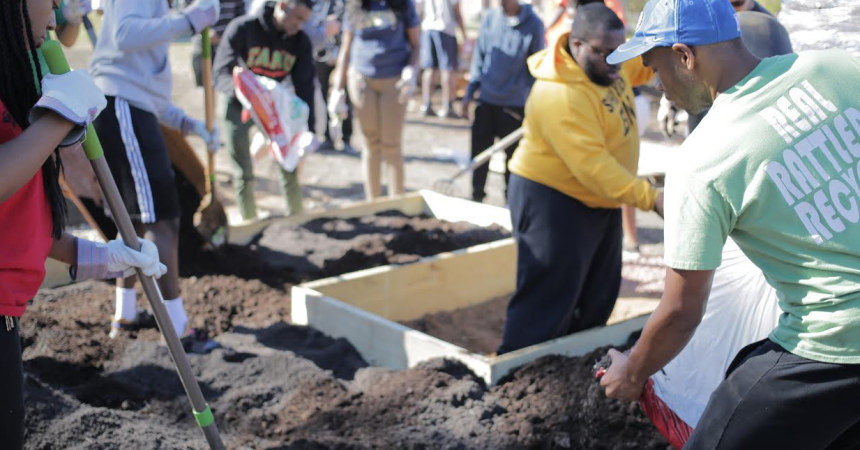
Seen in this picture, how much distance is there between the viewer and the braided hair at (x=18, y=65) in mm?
2312

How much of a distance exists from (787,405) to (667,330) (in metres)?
0.35

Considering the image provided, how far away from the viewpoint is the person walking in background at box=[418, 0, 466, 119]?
485 inches

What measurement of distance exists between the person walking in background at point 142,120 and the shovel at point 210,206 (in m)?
1.04

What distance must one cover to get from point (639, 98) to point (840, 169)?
4723 millimetres

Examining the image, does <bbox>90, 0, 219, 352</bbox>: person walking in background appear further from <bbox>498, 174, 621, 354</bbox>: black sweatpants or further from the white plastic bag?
<bbox>498, 174, 621, 354</bbox>: black sweatpants

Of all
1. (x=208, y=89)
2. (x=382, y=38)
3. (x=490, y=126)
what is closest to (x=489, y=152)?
(x=490, y=126)

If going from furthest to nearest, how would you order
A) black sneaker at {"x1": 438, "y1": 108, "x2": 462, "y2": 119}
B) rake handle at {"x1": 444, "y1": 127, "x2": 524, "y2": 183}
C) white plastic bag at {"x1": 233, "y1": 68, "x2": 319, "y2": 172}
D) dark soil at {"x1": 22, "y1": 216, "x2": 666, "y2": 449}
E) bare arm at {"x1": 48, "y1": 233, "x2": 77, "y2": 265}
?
black sneaker at {"x1": 438, "y1": 108, "x2": 462, "y2": 119} < rake handle at {"x1": 444, "y1": 127, "x2": 524, "y2": 183} < white plastic bag at {"x1": 233, "y1": 68, "x2": 319, "y2": 172} < dark soil at {"x1": 22, "y1": 216, "x2": 666, "y2": 449} < bare arm at {"x1": 48, "y1": 233, "x2": 77, "y2": 265}

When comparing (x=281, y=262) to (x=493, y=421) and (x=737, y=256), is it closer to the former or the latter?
(x=493, y=421)

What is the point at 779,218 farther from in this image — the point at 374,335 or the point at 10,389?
the point at 374,335

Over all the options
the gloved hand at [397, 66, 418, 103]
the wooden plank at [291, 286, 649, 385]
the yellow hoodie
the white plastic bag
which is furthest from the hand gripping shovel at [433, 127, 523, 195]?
the yellow hoodie

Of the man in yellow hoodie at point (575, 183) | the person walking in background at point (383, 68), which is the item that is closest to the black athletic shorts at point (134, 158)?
the man in yellow hoodie at point (575, 183)

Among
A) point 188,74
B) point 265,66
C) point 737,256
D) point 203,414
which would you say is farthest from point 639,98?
point 188,74

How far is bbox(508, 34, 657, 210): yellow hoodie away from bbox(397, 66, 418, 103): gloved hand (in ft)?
10.6

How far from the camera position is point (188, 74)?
→ 15727 millimetres
